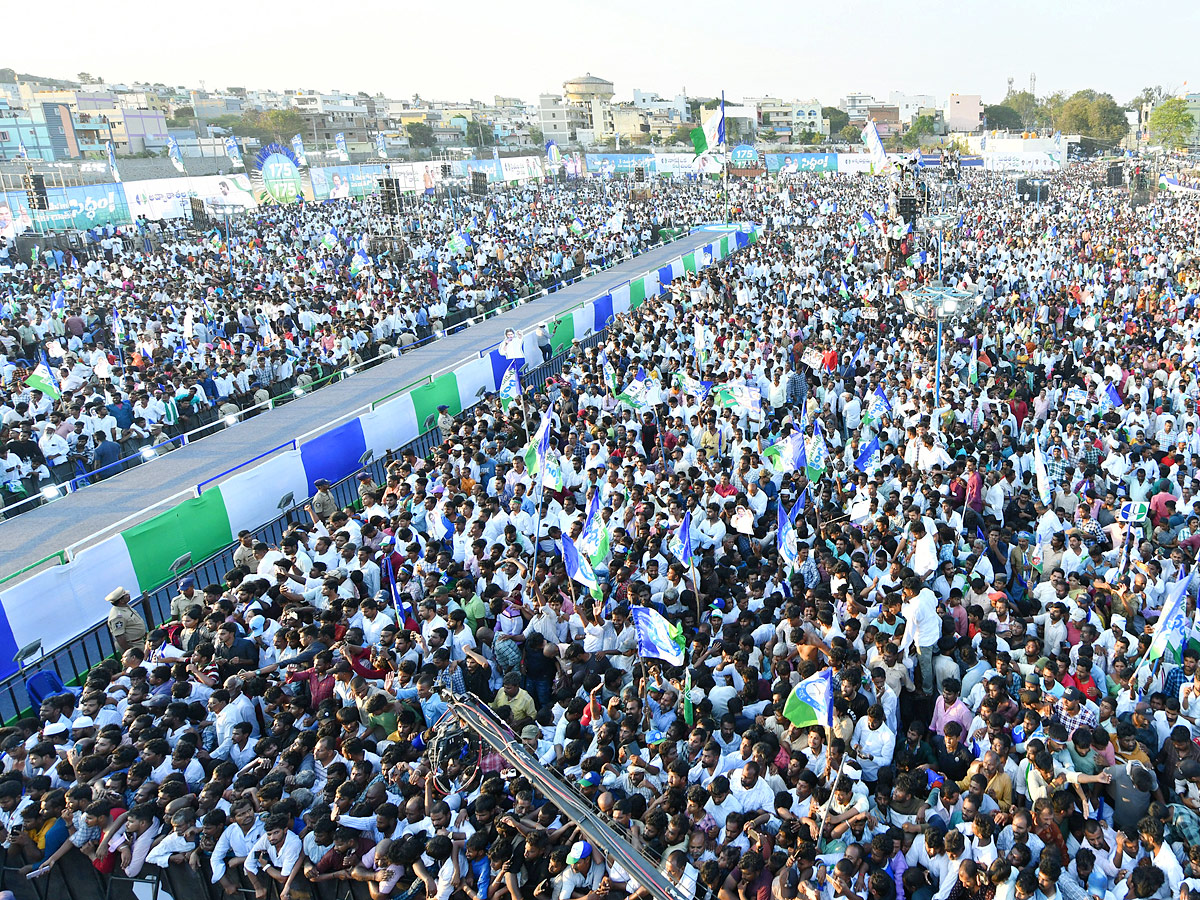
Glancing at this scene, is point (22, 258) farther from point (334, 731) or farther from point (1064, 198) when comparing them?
point (1064, 198)

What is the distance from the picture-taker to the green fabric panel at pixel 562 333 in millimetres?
18109

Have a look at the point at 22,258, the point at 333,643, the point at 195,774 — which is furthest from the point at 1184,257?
the point at 22,258

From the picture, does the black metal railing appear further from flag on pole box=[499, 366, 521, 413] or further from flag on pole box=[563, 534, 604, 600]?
flag on pole box=[563, 534, 604, 600]

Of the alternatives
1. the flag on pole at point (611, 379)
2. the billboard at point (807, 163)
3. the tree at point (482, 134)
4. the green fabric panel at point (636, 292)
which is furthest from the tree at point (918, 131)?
the flag on pole at point (611, 379)

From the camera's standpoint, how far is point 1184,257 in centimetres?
2155

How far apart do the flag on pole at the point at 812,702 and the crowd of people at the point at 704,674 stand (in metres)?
0.02

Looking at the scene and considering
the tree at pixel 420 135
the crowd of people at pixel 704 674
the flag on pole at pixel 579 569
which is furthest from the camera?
the tree at pixel 420 135

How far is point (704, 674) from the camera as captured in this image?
19.6 ft

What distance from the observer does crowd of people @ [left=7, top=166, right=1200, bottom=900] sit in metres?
4.66

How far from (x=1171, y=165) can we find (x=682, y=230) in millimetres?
34487

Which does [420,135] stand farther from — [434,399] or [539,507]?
[539,507]

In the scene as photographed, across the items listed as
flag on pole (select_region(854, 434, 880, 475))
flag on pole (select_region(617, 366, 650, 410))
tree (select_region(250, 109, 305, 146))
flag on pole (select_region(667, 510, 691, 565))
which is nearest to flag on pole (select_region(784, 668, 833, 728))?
flag on pole (select_region(667, 510, 691, 565))

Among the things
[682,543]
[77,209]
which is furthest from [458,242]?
[682,543]

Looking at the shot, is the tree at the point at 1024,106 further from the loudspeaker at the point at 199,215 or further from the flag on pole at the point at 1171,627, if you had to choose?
the flag on pole at the point at 1171,627
